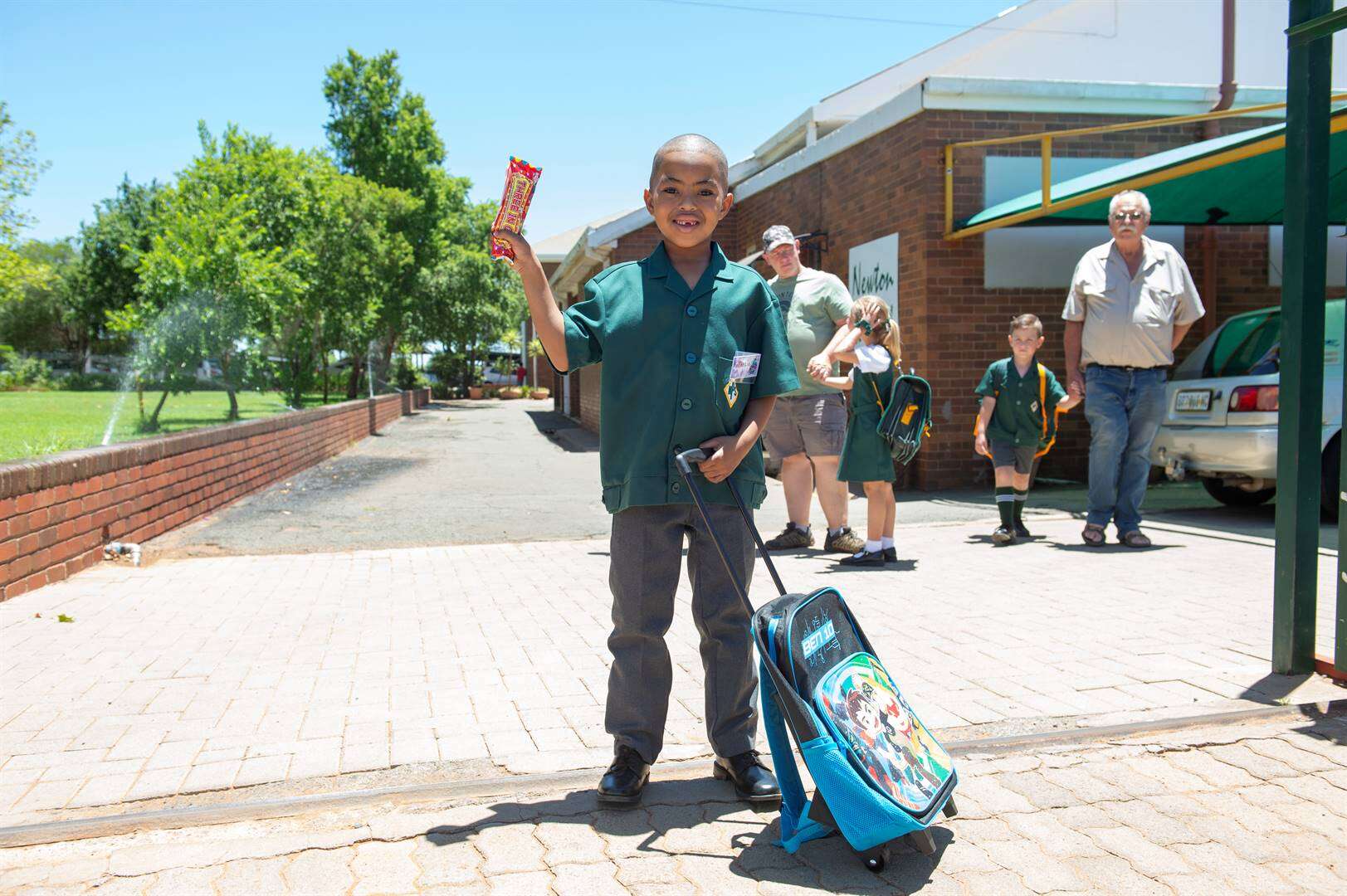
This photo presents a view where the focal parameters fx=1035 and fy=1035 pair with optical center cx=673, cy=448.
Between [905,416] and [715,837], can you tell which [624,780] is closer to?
[715,837]

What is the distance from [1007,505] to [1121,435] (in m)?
0.88

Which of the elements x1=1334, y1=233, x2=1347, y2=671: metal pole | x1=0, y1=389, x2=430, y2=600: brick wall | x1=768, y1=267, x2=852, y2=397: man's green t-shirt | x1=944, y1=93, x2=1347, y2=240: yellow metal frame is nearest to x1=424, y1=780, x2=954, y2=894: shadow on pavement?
x1=1334, y1=233, x2=1347, y2=671: metal pole

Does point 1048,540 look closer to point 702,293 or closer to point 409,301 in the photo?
point 702,293

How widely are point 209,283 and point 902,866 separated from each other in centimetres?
1147

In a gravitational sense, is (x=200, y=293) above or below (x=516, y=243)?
above

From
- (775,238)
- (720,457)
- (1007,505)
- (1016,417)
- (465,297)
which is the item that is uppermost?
(465,297)

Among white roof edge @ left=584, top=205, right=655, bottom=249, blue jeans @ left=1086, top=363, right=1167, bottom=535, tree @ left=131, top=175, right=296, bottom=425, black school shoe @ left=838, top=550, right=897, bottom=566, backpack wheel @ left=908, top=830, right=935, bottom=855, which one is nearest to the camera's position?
backpack wheel @ left=908, top=830, right=935, bottom=855

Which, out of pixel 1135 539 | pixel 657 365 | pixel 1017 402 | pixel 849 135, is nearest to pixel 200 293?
pixel 849 135

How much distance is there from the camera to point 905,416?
20.4 feet

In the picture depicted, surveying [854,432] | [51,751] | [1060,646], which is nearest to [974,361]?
[854,432]

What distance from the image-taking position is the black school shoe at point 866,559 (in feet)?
21.2

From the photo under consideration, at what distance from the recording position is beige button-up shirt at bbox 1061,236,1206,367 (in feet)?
21.6

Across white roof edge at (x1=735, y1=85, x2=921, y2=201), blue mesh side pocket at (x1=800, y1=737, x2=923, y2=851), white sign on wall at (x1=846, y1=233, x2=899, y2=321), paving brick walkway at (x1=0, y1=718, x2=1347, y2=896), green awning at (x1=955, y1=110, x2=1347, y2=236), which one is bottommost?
paving brick walkway at (x1=0, y1=718, x2=1347, y2=896)

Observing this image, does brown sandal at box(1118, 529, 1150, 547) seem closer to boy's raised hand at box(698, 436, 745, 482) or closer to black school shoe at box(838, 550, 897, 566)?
black school shoe at box(838, 550, 897, 566)
